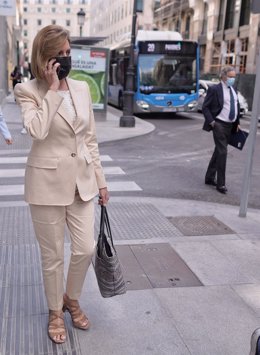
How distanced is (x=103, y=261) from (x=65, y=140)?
846mm

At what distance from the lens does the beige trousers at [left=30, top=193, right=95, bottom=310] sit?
2789mm

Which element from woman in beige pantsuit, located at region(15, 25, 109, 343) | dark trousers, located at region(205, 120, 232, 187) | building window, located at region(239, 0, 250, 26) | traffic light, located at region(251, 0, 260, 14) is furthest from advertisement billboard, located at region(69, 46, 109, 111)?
building window, located at region(239, 0, 250, 26)

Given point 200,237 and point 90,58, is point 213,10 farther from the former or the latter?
point 200,237

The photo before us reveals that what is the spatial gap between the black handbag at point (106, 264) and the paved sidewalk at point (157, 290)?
33 cm

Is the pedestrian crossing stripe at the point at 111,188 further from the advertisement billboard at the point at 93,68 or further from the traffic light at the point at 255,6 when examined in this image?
the advertisement billboard at the point at 93,68

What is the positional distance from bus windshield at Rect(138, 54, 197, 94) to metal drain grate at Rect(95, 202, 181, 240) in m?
12.4

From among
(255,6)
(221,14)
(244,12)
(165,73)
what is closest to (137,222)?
(255,6)

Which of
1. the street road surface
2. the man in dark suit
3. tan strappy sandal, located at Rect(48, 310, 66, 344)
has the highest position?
the man in dark suit

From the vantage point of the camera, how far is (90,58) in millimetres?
15227

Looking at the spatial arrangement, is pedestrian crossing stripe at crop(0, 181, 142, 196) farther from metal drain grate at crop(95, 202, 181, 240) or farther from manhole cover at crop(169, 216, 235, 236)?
manhole cover at crop(169, 216, 235, 236)

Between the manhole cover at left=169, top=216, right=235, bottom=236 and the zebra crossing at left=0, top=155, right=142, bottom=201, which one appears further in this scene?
the zebra crossing at left=0, top=155, right=142, bottom=201

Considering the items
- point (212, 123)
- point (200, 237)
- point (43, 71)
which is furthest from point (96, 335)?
point (212, 123)

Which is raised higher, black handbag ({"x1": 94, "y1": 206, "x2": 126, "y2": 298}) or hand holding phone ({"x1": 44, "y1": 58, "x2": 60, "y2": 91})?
hand holding phone ({"x1": 44, "y1": 58, "x2": 60, "y2": 91})

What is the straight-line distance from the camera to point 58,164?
106 inches
